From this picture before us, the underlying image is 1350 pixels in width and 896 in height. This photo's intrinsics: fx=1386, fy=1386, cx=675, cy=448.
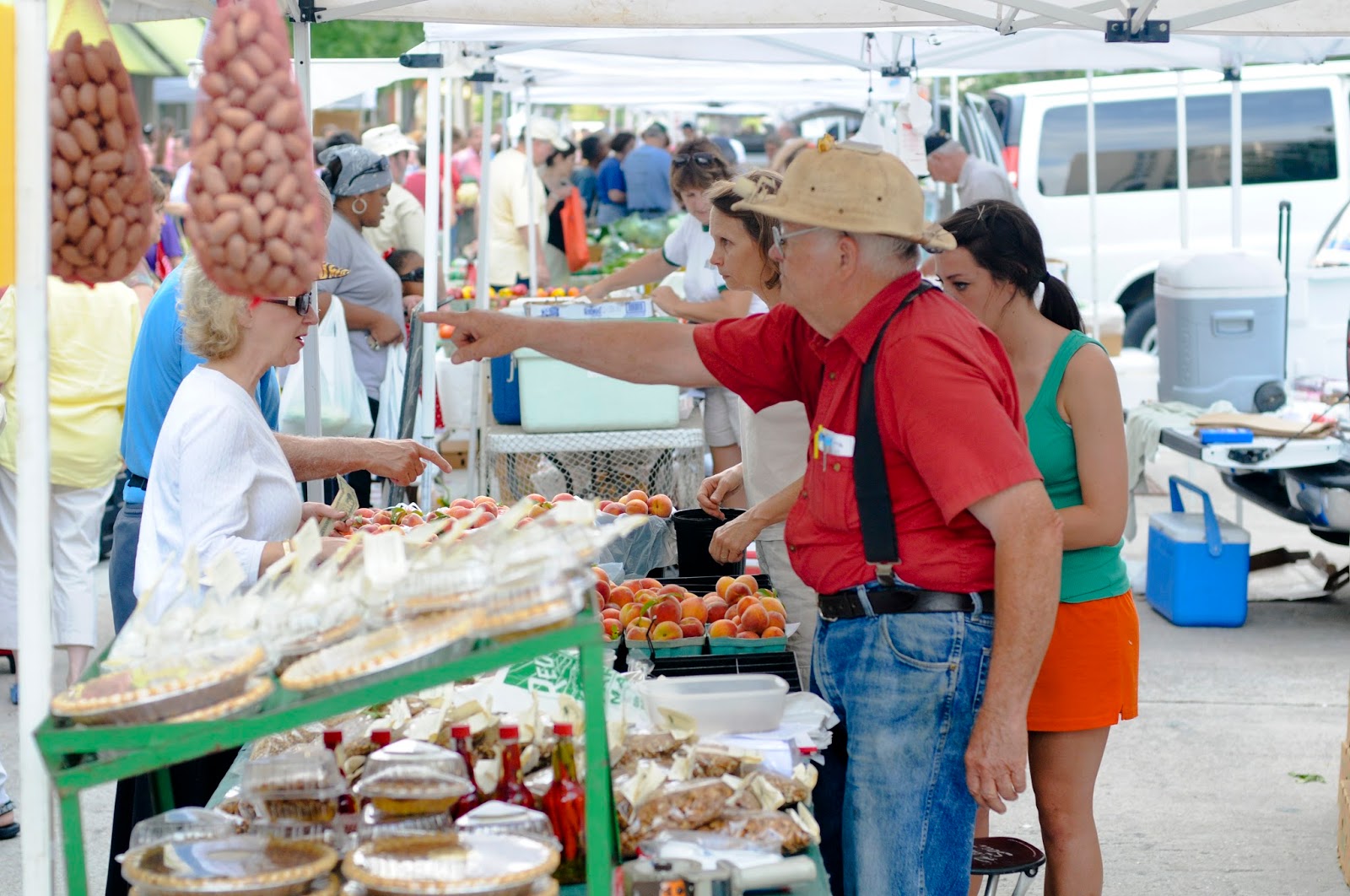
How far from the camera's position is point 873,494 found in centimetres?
236

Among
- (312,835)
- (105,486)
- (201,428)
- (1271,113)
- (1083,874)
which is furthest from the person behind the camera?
(1271,113)

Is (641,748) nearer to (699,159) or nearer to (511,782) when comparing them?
(511,782)

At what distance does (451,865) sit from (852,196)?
1.30 m

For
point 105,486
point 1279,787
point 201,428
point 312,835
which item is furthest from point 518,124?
point 312,835

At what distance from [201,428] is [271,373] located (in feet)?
2.81

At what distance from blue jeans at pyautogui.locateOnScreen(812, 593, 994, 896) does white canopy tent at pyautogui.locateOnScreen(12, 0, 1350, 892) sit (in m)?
1.32

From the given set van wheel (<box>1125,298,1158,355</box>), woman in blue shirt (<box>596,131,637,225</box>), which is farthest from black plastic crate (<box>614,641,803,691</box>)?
woman in blue shirt (<box>596,131,637,225</box>)

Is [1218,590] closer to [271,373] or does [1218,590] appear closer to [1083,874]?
[1083,874]

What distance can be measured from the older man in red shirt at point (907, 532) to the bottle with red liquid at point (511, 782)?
2.19 feet

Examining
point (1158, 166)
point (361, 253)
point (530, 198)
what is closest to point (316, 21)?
point (361, 253)

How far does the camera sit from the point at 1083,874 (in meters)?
2.95

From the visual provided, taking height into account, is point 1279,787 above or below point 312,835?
below

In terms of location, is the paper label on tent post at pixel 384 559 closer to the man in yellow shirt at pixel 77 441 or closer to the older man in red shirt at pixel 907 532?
the older man in red shirt at pixel 907 532

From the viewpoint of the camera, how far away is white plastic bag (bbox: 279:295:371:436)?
5.08 metres
